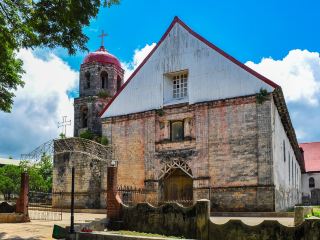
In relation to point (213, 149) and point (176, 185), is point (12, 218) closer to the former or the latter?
point (176, 185)

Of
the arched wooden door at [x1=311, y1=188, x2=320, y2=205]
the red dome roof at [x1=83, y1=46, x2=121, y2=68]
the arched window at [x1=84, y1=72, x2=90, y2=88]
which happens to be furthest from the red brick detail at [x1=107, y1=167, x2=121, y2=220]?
the arched wooden door at [x1=311, y1=188, x2=320, y2=205]

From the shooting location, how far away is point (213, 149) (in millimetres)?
25000

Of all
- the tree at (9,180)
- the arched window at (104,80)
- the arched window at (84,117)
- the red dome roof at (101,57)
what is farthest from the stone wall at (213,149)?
the tree at (9,180)

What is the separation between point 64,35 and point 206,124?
1338 centimetres

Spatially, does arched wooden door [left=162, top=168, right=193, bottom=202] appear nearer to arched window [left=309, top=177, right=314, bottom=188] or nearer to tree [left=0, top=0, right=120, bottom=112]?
tree [left=0, top=0, right=120, bottom=112]

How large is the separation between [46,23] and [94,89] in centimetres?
2066

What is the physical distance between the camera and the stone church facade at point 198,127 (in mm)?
23641

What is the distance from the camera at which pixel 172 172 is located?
26.7 m

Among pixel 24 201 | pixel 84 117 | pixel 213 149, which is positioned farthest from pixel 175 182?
pixel 84 117

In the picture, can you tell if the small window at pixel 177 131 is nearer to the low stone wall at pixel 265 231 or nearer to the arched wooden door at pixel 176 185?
the arched wooden door at pixel 176 185

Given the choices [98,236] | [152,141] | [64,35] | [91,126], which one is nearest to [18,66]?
[64,35]

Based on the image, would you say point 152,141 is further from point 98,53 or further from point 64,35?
point 64,35

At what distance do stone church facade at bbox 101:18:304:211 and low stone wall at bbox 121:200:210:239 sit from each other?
29.7 ft

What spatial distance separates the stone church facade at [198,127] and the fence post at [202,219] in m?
10.0
